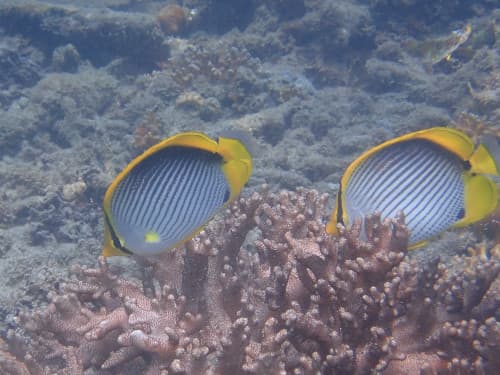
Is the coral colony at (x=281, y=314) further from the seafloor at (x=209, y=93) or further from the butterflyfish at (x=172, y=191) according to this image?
the seafloor at (x=209, y=93)

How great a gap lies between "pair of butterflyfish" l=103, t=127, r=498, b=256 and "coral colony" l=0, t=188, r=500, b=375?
0.21m

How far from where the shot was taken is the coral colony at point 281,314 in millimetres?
2119

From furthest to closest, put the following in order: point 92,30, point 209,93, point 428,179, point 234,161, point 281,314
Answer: point 92,30
point 209,93
point 281,314
point 428,179
point 234,161

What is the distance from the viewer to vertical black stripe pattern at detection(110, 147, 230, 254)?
6.54 ft

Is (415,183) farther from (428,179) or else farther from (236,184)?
(236,184)

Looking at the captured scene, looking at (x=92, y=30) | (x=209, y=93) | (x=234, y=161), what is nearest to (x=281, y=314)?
(x=234, y=161)

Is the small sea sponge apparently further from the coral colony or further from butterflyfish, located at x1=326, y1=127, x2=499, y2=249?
butterflyfish, located at x1=326, y1=127, x2=499, y2=249

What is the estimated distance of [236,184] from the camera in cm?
210

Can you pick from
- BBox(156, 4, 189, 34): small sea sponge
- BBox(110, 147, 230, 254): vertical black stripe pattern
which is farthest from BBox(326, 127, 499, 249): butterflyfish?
BBox(156, 4, 189, 34): small sea sponge

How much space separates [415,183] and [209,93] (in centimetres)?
698

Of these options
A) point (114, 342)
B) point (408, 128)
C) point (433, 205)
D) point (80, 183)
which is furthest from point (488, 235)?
point (80, 183)

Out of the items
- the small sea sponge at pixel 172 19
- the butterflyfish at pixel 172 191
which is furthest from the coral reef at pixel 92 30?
the butterflyfish at pixel 172 191

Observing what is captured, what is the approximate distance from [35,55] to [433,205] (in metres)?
11.8

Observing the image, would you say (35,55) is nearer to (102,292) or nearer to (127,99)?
(127,99)
